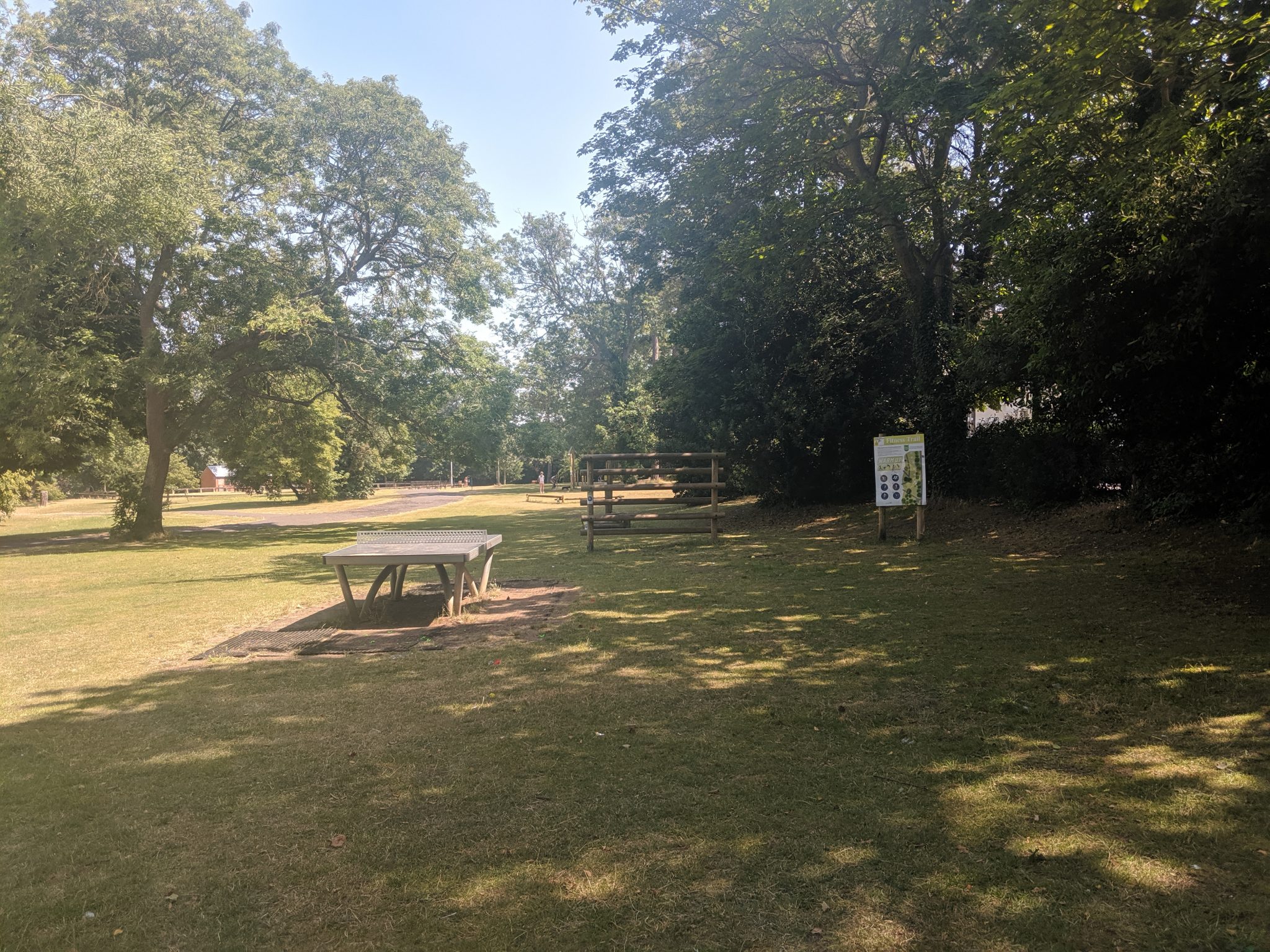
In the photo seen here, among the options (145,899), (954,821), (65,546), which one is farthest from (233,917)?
(65,546)

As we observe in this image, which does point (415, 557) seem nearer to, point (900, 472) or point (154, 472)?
point (900, 472)

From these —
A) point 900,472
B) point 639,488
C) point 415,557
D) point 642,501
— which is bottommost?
point 415,557

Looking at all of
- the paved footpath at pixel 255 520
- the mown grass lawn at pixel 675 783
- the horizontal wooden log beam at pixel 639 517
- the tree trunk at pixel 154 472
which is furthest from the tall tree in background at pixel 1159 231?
the paved footpath at pixel 255 520

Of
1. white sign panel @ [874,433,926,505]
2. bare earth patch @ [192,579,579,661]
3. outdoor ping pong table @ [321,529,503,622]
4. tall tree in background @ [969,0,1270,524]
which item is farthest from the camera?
white sign panel @ [874,433,926,505]

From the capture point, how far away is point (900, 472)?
516 inches

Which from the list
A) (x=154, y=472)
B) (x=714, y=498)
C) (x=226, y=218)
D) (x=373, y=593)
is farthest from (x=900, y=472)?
(x=154, y=472)

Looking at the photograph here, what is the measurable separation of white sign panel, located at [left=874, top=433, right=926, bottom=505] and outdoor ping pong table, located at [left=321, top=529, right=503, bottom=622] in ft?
23.6

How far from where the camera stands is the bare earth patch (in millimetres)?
6730

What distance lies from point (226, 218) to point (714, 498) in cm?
1440

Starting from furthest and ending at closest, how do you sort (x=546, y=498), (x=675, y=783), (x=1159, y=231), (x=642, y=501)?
(x=546, y=498)
(x=642, y=501)
(x=1159, y=231)
(x=675, y=783)

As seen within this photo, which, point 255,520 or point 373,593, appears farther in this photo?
point 255,520

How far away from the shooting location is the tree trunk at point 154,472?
64.5 ft

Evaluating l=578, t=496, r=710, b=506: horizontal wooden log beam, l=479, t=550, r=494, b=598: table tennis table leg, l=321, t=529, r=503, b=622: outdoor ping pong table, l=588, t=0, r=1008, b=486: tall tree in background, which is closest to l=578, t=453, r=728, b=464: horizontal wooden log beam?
l=578, t=496, r=710, b=506: horizontal wooden log beam

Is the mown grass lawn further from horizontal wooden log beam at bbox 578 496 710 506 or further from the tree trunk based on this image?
the tree trunk
